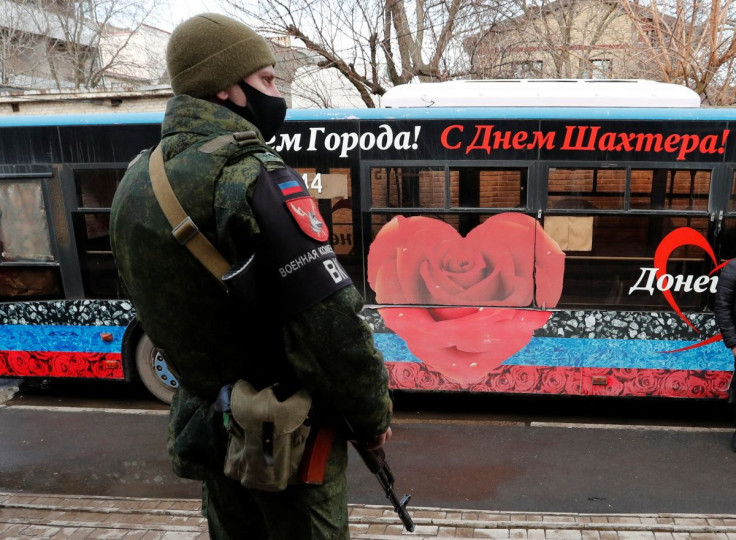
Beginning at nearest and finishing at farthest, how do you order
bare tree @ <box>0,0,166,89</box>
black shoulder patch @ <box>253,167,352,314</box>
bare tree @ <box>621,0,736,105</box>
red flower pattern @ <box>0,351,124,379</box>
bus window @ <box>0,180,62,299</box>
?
black shoulder patch @ <box>253,167,352,314</box> → bus window @ <box>0,180,62,299</box> → red flower pattern @ <box>0,351,124,379</box> → bare tree @ <box>621,0,736,105</box> → bare tree @ <box>0,0,166,89</box>

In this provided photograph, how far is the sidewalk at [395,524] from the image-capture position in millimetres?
3371

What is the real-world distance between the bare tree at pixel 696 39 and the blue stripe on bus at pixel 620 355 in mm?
5217

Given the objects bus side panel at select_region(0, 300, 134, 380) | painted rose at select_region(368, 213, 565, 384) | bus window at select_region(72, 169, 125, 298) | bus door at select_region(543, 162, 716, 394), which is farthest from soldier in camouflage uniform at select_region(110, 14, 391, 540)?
bus side panel at select_region(0, 300, 134, 380)

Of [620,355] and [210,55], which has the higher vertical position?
[210,55]

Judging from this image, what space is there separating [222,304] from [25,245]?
206 inches

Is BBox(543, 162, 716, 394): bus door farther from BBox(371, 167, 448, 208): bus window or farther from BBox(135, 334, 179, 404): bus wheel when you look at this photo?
BBox(135, 334, 179, 404): bus wheel

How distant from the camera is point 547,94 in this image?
5277mm

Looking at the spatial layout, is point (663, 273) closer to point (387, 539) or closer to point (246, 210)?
point (387, 539)

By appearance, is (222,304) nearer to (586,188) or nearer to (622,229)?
(586,188)

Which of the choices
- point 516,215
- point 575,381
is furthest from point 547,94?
point 575,381

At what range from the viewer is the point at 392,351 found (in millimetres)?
5566

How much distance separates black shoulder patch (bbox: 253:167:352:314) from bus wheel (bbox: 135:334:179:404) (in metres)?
4.82

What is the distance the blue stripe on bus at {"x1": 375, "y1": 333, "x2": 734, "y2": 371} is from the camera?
204 inches

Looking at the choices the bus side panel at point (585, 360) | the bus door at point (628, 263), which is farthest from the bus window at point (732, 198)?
the bus side panel at point (585, 360)
